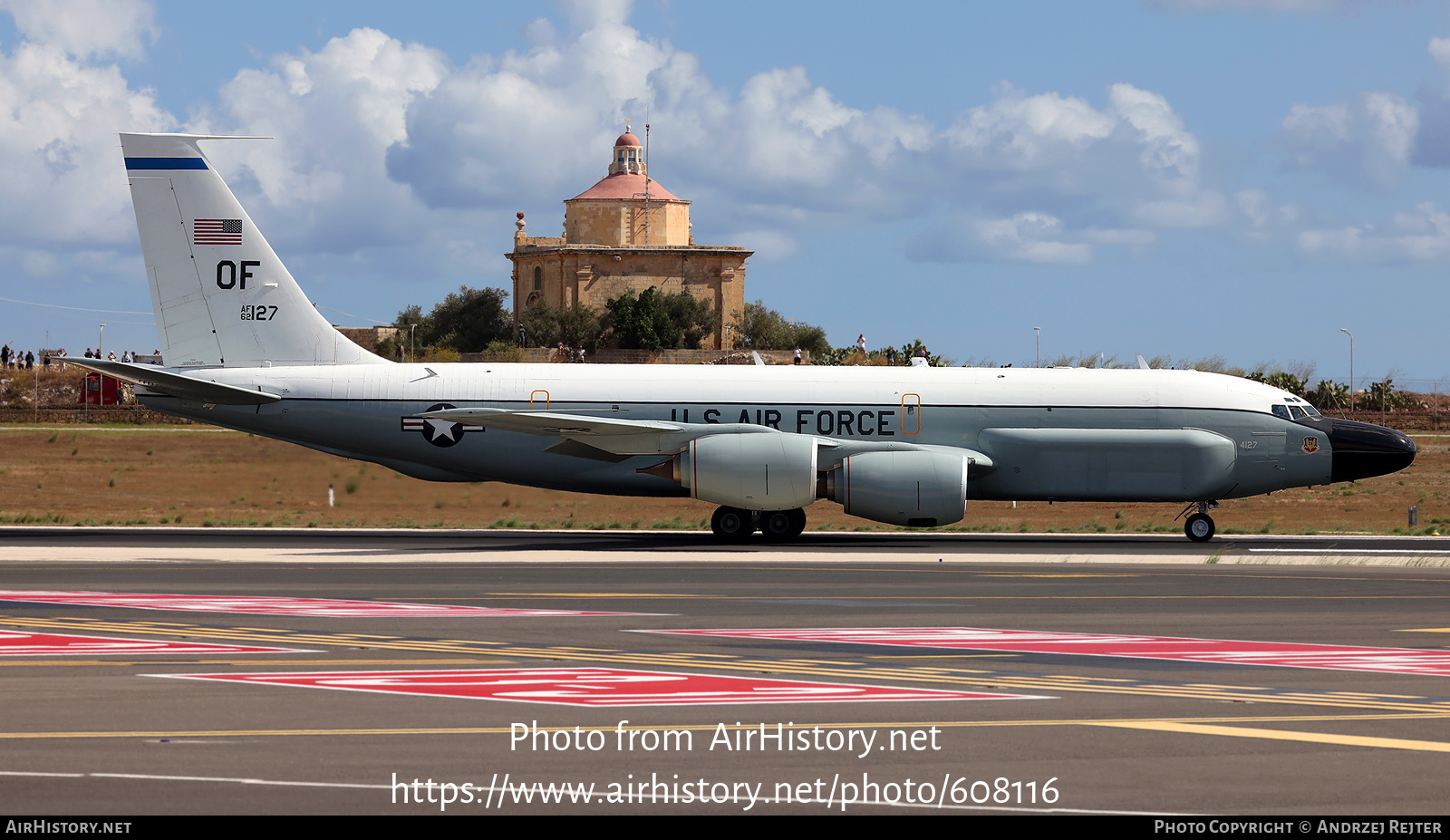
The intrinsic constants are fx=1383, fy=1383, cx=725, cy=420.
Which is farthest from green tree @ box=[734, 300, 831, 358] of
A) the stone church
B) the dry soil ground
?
the dry soil ground

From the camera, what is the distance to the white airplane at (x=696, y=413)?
102 ft

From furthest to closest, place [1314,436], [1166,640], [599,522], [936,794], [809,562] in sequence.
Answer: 1. [599,522]
2. [1314,436]
3. [809,562]
4. [1166,640]
5. [936,794]

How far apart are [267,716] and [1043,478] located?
23.3m

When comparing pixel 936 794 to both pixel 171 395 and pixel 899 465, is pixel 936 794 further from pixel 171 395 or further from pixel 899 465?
pixel 171 395

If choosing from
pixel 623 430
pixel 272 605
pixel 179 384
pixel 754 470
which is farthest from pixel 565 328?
pixel 272 605

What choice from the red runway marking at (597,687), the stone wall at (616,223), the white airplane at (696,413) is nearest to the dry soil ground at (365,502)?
the white airplane at (696,413)

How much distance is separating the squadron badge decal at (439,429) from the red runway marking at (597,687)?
18.9 meters

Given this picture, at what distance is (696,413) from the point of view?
31297mm

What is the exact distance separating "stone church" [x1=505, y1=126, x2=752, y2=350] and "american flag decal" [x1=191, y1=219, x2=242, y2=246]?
83.9 m

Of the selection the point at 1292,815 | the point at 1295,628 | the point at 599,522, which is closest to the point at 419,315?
the point at 599,522

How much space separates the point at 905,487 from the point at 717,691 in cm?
1798

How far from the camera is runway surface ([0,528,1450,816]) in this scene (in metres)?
8.45

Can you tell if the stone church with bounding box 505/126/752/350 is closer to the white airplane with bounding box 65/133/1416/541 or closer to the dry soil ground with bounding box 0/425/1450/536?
the dry soil ground with bounding box 0/425/1450/536

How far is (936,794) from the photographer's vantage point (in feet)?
27.5
